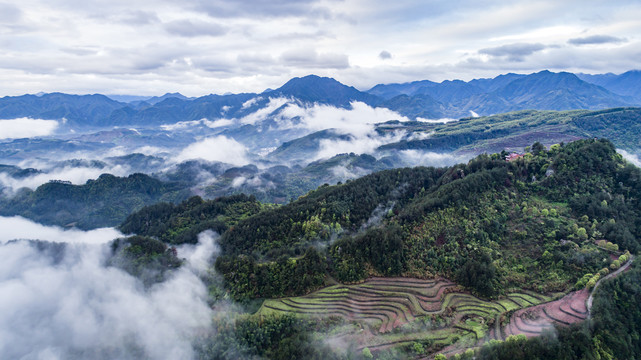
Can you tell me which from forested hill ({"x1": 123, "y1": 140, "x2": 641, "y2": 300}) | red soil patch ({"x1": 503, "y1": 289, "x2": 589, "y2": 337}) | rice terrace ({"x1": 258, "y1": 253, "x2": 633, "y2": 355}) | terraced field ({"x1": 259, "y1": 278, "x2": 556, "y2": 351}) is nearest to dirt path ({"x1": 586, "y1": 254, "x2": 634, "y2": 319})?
rice terrace ({"x1": 258, "y1": 253, "x2": 633, "y2": 355})

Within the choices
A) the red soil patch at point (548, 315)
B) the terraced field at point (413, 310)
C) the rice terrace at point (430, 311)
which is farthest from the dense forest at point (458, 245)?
the red soil patch at point (548, 315)

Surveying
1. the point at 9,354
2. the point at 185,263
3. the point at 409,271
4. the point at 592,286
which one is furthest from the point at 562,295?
the point at 9,354

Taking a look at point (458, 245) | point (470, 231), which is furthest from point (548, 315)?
point (470, 231)

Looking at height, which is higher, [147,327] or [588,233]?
[588,233]

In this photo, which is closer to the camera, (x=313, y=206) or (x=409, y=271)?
(x=409, y=271)

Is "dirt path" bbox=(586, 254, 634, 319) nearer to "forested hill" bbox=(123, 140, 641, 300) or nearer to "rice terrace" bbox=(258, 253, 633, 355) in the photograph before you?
"rice terrace" bbox=(258, 253, 633, 355)

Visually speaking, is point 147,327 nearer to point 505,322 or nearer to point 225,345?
point 225,345

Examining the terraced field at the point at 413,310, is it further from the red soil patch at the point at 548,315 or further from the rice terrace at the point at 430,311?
the red soil patch at the point at 548,315
